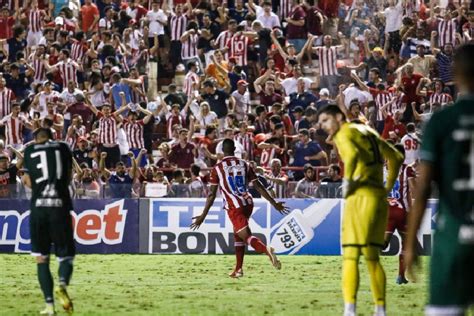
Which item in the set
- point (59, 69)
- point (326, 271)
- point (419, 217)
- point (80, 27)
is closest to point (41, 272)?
point (419, 217)

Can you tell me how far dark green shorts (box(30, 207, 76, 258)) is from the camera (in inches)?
539

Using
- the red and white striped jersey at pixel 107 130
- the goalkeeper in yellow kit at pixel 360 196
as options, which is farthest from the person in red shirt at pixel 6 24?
the goalkeeper in yellow kit at pixel 360 196

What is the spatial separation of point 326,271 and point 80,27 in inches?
605

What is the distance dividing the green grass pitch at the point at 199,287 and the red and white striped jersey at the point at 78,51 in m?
9.11

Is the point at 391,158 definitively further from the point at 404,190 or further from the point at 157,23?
the point at 157,23

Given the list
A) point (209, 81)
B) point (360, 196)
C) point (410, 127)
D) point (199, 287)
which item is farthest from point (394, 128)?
point (360, 196)

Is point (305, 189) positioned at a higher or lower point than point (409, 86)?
lower

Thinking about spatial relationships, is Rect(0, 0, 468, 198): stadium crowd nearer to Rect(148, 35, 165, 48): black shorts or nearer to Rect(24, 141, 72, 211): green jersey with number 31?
Rect(148, 35, 165, 48): black shorts

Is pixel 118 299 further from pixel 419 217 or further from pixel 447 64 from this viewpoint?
pixel 447 64

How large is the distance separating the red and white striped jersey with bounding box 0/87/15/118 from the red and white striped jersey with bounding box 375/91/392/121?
8.89 metres

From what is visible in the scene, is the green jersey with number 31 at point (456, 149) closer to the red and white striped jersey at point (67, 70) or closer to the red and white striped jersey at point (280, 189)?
the red and white striped jersey at point (280, 189)

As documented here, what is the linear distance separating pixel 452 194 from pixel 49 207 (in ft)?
22.9

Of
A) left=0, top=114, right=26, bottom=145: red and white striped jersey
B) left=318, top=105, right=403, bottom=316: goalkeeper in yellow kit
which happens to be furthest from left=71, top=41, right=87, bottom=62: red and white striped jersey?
left=318, top=105, right=403, bottom=316: goalkeeper in yellow kit

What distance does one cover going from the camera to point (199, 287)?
58.8ft
